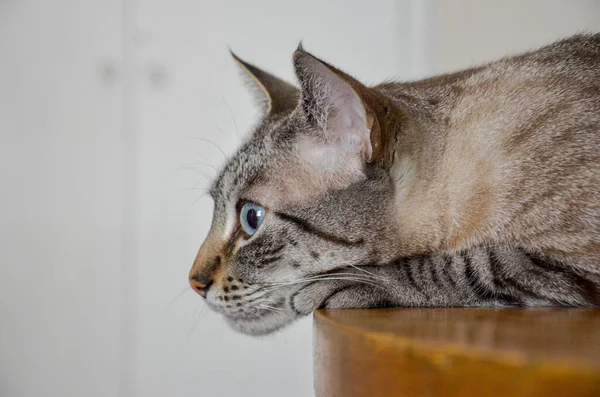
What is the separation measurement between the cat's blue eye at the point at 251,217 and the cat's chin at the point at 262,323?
0.16 metres

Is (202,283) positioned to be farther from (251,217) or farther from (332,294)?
(332,294)

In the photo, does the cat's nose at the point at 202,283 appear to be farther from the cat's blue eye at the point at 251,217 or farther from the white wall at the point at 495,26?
the white wall at the point at 495,26

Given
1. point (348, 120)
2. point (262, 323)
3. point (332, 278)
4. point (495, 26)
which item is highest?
point (495, 26)

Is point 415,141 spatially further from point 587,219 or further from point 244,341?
point 244,341

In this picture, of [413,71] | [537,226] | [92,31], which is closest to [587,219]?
[537,226]

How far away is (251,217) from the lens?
1.07 metres

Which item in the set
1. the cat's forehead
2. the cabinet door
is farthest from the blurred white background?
the cat's forehead

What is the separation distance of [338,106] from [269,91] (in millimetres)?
433

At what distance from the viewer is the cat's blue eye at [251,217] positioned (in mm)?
1050

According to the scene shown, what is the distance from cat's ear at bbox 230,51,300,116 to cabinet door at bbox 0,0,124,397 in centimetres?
158

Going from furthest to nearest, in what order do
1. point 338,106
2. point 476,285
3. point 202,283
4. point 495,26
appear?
point 495,26, point 202,283, point 338,106, point 476,285

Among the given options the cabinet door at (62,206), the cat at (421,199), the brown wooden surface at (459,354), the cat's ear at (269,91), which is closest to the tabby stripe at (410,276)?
the cat at (421,199)

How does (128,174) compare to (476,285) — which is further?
(128,174)

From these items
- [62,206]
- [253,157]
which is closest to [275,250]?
[253,157]
